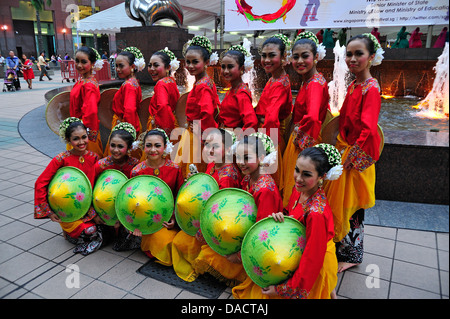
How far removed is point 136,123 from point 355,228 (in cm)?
270

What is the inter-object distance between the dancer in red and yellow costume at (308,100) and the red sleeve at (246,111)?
385 millimetres

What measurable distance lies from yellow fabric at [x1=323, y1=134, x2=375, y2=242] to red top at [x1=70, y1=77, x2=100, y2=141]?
Answer: 2.74m

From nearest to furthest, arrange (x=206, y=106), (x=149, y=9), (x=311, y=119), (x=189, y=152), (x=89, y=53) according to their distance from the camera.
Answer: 1. (x=311, y=119)
2. (x=206, y=106)
3. (x=189, y=152)
4. (x=89, y=53)
5. (x=149, y=9)

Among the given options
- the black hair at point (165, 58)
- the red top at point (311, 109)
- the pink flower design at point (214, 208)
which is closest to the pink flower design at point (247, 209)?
the pink flower design at point (214, 208)

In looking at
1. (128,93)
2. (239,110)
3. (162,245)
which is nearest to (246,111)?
(239,110)

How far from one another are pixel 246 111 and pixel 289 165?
2.16ft

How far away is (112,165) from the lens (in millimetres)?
3367

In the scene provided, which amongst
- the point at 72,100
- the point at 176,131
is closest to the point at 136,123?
the point at 176,131

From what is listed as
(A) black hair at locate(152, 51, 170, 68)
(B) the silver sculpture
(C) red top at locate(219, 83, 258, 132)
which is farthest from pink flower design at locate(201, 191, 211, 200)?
(B) the silver sculpture

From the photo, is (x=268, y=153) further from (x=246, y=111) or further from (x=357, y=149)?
(x=246, y=111)

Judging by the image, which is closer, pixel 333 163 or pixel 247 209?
pixel 333 163

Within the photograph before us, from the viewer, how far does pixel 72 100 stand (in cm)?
409
